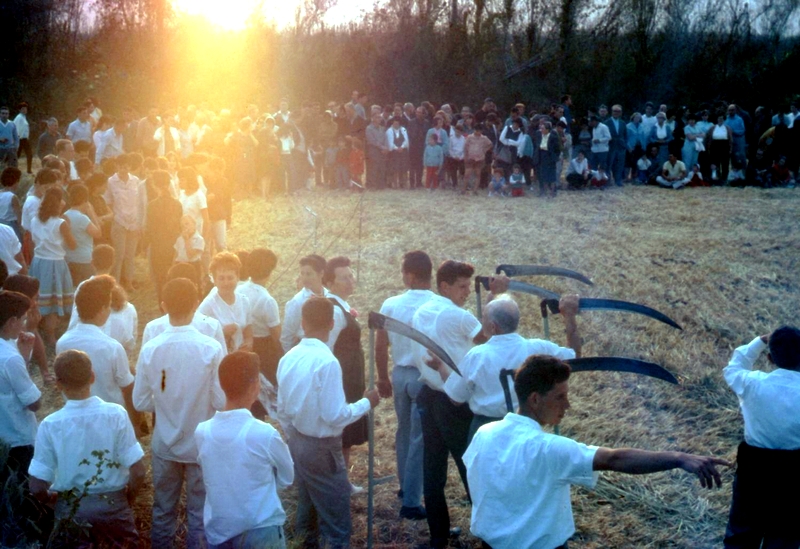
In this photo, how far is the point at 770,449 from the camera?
5012 millimetres

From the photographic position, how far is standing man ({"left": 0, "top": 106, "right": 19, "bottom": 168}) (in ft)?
63.9

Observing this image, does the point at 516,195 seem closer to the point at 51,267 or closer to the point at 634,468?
the point at 51,267

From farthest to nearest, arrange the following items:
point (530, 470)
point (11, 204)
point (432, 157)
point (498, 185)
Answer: point (432, 157) → point (498, 185) → point (11, 204) → point (530, 470)

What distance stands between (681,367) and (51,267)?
646 centimetres

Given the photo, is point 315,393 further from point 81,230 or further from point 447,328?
point 81,230

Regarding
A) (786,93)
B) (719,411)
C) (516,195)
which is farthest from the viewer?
(786,93)

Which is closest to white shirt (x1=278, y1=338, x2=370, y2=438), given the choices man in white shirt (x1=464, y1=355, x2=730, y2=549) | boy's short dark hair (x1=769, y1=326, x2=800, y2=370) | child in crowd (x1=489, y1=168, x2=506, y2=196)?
man in white shirt (x1=464, y1=355, x2=730, y2=549)

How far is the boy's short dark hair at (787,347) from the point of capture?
4.92 meters

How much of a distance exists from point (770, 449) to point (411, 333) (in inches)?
83.3

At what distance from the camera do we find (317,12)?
34.9 meters

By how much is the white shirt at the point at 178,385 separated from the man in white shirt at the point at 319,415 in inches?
16.3

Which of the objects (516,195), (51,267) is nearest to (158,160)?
(51,267)

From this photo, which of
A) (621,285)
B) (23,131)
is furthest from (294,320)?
(23,131)

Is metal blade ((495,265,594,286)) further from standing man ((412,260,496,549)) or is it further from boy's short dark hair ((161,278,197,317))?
boy's short dark hair ((161,278,197,317))
